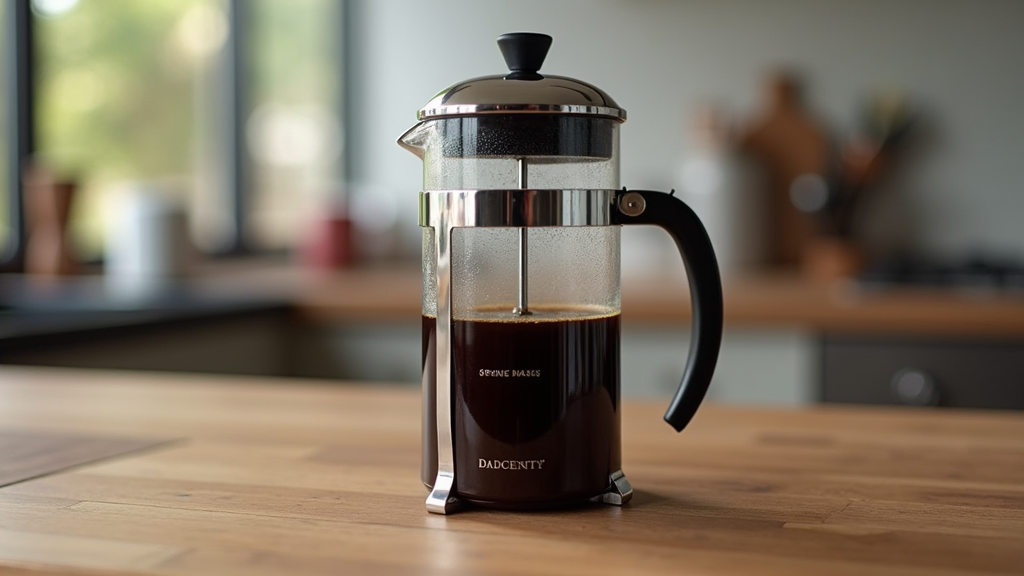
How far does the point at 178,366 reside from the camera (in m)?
1.99

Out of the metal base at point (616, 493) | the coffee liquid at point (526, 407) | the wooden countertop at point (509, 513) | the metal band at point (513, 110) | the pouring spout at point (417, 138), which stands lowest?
the wooden countertop at point (509, 513)

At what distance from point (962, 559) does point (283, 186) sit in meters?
2.78

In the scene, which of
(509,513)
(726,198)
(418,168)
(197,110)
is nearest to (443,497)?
(509,513)

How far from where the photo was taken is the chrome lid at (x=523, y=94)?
2.34ft

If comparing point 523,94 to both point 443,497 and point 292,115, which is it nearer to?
point 443,497

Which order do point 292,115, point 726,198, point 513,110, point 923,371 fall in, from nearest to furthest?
point 513,110, point 923,371, point 726,198, point 292,115

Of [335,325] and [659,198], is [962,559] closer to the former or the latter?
[659,198]

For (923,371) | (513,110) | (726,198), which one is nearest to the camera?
(513,110)

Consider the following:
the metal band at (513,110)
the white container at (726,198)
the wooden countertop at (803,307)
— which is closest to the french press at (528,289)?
the metal band at (513,110)

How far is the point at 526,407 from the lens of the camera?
0.73 m

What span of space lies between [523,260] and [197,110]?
2364mm

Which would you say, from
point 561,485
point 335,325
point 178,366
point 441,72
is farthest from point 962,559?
point 441,72

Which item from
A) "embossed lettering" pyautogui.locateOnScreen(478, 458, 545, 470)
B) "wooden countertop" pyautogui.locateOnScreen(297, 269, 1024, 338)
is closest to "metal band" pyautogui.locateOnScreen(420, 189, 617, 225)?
"embossed lettering" pyautogui.locateOnScreen(478, 458, 545, 470)

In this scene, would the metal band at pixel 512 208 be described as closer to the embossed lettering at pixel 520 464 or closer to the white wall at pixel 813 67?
the embossed lettering at pixel 520 464
